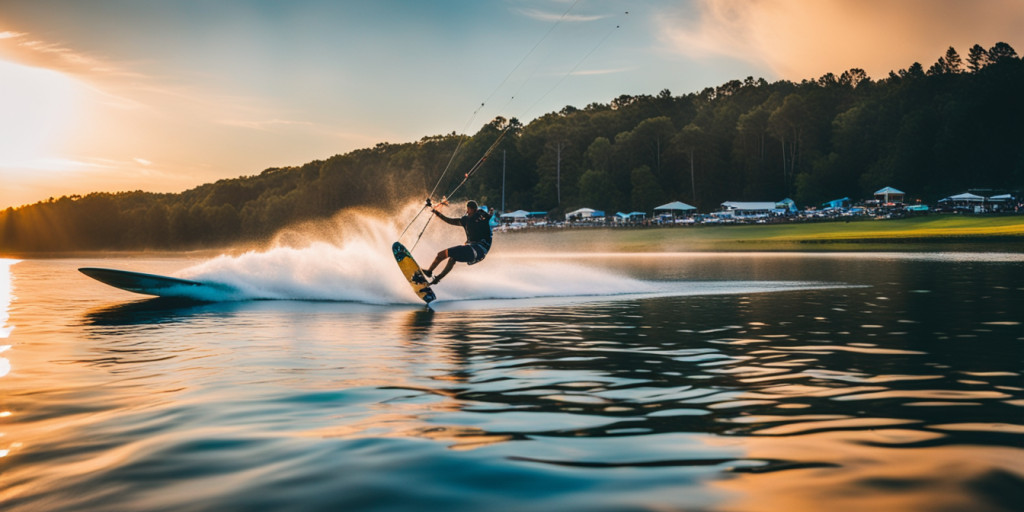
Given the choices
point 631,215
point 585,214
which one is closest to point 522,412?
point 585,214

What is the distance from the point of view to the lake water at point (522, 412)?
5.14 m

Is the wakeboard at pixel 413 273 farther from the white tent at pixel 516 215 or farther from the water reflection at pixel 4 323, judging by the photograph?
the white tent at pixel 516 215

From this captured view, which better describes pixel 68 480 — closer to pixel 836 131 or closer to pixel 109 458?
pixel 109 458

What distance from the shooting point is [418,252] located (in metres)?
29.0

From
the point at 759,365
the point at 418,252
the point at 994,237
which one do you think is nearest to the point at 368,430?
the point at 759,365

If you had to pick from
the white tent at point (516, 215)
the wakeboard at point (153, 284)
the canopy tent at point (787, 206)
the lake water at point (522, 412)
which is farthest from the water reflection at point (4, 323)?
the canopy tent at point (787, 206)

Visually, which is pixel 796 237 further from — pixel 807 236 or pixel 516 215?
pixel 516 215

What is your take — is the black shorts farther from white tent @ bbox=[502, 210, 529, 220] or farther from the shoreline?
white tent @ bbox=[502, 210, 529, 220]

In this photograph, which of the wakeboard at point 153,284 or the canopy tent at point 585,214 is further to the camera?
the canopy tent at point 585,214

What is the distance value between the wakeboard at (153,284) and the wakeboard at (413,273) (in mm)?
7581

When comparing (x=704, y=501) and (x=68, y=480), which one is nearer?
(x=704, y=501)

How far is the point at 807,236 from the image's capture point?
80.2 m

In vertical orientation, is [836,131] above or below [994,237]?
above

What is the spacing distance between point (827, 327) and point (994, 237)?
57.4m
